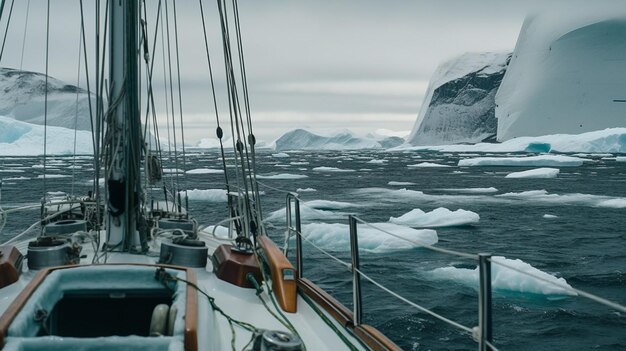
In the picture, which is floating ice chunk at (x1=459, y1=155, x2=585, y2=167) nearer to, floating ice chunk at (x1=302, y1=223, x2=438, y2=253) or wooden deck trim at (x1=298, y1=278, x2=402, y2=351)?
floating ice chunk at (x1=302, y1=223, x2=438, y2=253)

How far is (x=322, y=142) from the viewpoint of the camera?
145m

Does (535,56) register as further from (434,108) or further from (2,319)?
(2,319)

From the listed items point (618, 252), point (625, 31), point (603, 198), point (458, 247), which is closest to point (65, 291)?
point (458, 247)

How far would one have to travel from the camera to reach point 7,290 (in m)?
3.35

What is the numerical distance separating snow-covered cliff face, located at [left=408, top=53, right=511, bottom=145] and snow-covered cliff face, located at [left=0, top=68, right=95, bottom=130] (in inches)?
2172

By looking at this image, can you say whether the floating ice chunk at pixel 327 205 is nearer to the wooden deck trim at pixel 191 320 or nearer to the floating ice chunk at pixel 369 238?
the floating ice chunk at pixel 369 238

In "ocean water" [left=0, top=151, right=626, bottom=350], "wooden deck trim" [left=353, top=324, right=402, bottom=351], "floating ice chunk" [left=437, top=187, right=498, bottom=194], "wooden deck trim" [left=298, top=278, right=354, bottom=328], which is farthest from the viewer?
"floating ice chunk" [left=437, top=187, right=498, bottom=194]

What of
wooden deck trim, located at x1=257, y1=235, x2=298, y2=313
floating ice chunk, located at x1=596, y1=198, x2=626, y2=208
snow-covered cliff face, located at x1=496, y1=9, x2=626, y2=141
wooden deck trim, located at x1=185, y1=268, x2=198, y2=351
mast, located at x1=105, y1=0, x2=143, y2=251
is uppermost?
snow-covered cliff face, located at x1=496, y1=9, x2=626, y2=141

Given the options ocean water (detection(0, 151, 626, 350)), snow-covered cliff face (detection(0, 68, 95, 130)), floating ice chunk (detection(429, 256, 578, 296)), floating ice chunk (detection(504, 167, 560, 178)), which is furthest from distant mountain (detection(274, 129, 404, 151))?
floating ice chunk (detection(429, 256, 578, 296))

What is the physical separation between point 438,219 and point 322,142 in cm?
12947

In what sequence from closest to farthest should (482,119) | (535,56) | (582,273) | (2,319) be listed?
1. (2,319)
2. (582,273)
3. (535,56)
4. (482,119)

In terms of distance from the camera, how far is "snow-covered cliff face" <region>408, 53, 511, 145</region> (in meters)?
105

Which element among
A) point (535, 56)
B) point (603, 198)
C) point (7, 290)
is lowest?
point (603, 198)

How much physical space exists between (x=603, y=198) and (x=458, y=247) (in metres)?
12.5
